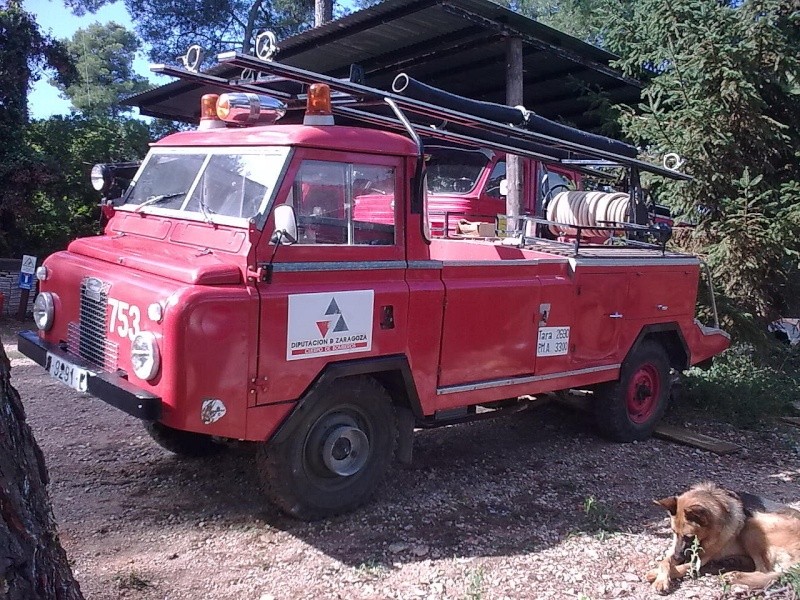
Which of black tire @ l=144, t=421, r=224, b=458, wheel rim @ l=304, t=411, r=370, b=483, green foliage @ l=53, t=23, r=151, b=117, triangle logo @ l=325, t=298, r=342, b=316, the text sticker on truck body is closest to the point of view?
triangle logo @ l=325, t=298, r=342, b=316

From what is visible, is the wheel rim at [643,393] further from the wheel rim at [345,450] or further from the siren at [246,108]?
the siren at [246,108]

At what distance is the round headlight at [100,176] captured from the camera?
533 centimetres

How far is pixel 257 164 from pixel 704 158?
20.8 ft

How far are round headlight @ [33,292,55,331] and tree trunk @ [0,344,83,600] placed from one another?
93.2 inches

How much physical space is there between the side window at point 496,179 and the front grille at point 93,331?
4.80m

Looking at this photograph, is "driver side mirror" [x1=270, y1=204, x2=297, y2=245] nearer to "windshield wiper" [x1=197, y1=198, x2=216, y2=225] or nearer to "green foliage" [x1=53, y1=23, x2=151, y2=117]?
"windshield wiper" [x1=197, y1=198, x2=216, y2=225]

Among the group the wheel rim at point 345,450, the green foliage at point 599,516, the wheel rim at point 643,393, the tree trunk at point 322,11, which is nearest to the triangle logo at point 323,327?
the wheel rim at point 345,450

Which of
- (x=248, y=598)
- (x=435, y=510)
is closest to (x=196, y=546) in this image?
(x=248, y=598)

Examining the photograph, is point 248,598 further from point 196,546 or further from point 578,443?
point 578,443

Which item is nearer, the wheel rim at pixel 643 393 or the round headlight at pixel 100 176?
the round headlight at pixel 100 176

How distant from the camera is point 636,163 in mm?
6340

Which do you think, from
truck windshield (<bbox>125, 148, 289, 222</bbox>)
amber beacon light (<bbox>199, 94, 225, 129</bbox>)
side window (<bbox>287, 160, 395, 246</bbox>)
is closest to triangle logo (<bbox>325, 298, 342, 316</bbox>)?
side window (<bbox>287, 160, 395, 246</bbox>)

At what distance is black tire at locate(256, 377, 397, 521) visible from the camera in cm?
426

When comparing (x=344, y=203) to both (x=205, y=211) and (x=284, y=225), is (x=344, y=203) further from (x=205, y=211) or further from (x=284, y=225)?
(x=205, y=211)
